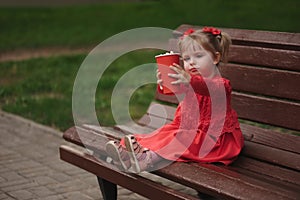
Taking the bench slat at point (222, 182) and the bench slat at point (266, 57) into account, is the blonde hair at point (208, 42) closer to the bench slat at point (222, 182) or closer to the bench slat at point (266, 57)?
the bench slat at point (266, 57)

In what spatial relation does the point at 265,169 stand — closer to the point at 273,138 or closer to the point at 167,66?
the point at 273,138

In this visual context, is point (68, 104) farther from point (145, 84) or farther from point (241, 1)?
point (241, 1)

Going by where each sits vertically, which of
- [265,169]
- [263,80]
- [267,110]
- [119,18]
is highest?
[263,80]

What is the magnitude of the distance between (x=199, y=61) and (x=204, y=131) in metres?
0.41

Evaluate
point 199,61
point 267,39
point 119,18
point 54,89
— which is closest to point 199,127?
point 199,61

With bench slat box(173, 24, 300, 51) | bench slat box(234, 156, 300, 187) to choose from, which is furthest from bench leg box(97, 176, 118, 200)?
bench slat box(173, 24, 300, 51)

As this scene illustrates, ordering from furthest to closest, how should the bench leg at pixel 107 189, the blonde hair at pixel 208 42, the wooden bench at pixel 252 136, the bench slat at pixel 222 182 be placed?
the bench leg at pixel 107 189 < the blonde hair at pixel 208 42 < the wooden bench at pixel 252 136 < the bench slat at pixel 222 182

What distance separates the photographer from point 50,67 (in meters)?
9.90

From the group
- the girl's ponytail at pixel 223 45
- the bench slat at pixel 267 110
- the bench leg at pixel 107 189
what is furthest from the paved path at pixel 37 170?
the girl's ponytail at pixel 223 45

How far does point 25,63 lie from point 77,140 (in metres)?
6.40

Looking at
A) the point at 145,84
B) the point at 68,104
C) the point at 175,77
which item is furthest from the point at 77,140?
the point at 145,84

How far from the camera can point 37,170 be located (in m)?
5.12

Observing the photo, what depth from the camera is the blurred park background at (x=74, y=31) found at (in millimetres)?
7465

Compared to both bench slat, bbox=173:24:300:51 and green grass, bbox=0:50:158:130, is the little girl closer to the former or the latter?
bench slat, bbox=173:24:300:51
